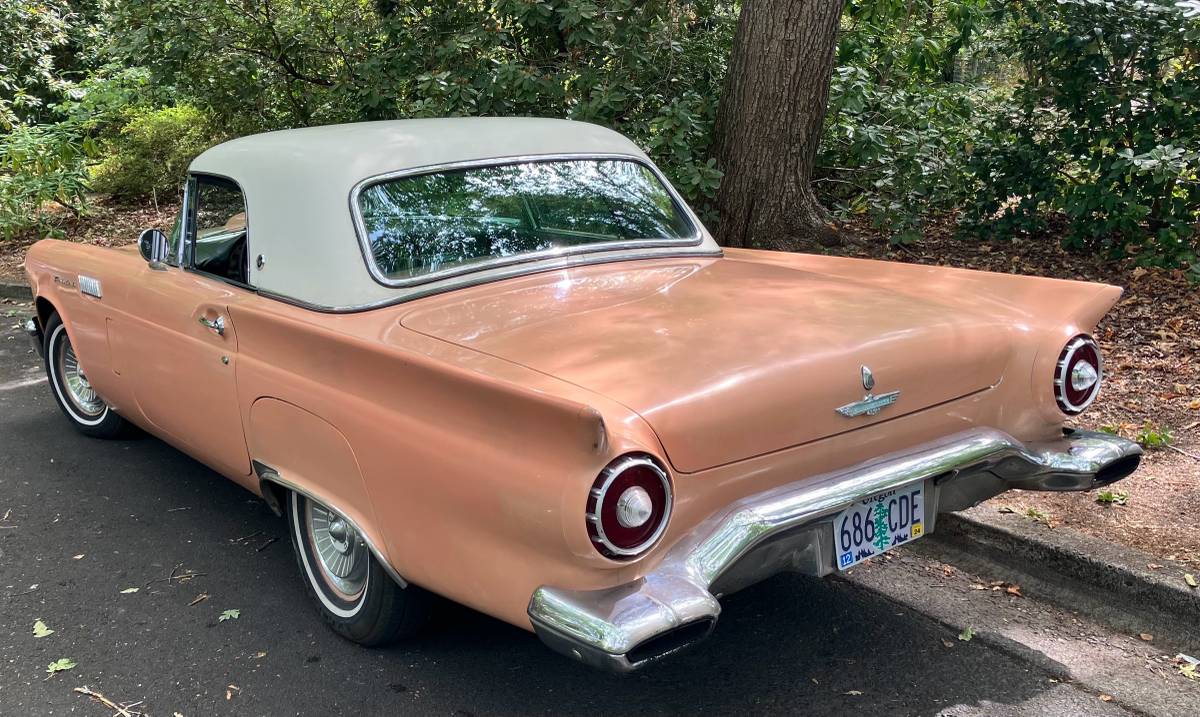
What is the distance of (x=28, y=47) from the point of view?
12672mm

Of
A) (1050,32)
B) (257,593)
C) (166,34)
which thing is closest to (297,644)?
(257,593)

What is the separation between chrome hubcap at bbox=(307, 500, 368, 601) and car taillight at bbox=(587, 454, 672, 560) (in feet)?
3.93

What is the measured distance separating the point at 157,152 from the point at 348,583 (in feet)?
32.0

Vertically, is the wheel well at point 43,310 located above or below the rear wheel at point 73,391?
above

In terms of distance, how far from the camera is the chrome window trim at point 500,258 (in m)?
3.40

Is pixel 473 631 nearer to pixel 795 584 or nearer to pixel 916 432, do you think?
pixel 795 584

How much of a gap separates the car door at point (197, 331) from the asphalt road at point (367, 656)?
473 millimetres

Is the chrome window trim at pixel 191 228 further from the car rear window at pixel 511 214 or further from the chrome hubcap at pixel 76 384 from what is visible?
the chrome hubcap at pixel 76 384

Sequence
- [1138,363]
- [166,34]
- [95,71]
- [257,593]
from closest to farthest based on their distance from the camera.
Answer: [257,593]
[1138,363]
[166,34]
[95,71]

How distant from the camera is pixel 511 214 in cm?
374

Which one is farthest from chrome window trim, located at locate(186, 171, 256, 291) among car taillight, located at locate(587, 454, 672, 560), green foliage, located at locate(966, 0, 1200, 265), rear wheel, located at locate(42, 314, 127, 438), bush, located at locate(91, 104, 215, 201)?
bush, located at locate(91, 104, 215, 201)

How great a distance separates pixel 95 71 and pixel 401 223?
13.0m

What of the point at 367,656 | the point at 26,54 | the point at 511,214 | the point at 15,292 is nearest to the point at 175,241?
the point at 511,214

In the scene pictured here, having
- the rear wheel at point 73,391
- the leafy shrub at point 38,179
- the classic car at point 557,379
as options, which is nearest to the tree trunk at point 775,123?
the classic car at point 557,379
